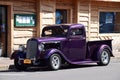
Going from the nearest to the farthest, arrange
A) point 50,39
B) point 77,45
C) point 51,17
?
point 50,39, point 77,45, point 51,17

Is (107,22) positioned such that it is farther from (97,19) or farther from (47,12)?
(47,12)

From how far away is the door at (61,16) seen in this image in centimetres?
2530

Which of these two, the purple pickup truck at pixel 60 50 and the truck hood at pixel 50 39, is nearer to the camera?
the purple pickup truck at pixel 60 50

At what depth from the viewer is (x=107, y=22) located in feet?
92.7

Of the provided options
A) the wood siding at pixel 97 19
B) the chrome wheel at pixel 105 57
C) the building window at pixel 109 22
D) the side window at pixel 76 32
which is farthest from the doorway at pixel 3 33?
the building window at pixel 109 22

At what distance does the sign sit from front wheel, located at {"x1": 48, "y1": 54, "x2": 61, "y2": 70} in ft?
16.8

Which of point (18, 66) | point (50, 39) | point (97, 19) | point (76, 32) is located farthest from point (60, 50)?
point (97, 19)

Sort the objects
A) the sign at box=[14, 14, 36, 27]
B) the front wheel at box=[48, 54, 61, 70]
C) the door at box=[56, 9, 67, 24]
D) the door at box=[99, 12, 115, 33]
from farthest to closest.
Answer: the door at box=[99, 12, 115, 33], the door at box=[56, 9, 67, 24], the sign at box=[14, 14, 36, 27], the front wheel at box=[48, 54, 61, 70]

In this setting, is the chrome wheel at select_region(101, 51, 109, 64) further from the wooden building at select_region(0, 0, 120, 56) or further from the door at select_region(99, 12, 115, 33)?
the door at select_region(99, 12, 115, 33)

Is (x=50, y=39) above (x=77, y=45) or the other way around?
above

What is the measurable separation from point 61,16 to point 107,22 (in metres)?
3.93

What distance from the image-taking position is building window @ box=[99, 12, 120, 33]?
27.9 meters

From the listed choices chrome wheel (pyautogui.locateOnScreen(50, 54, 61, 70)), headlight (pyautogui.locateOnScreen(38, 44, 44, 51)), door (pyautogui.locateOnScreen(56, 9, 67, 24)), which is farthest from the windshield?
door (pyautogui.locateOnScreen(56, 9, 67, 24))

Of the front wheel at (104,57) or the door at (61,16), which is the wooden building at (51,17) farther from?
the front wheel at (104,57)
